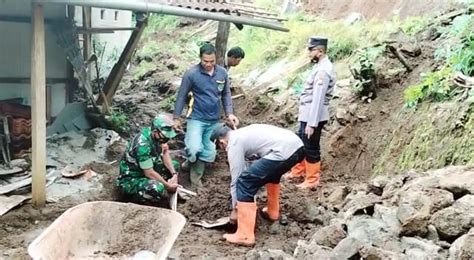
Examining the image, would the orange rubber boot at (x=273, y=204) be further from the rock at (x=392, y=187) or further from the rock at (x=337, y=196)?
the rock at (x=392, y=187)

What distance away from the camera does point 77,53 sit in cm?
882

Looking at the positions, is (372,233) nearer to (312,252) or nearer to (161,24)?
(312,252)

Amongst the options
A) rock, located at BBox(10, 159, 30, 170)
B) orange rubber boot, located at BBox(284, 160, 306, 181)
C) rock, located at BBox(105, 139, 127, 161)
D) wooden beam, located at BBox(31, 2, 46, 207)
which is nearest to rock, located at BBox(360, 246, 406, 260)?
orange rubber boot, located at BBox(284, 160, 306, 181)

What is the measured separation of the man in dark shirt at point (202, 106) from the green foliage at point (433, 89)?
82.0 inches

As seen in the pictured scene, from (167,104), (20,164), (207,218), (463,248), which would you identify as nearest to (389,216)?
(463,248)

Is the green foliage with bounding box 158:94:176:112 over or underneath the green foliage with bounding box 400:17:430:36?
underneath

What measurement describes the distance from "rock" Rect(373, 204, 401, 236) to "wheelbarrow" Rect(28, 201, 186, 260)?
1579 millimetres

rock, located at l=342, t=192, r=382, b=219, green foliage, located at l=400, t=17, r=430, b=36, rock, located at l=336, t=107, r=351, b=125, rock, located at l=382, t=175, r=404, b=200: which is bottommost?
rock, located at l=342, t=192, r=382, b=219

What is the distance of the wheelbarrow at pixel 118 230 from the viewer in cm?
437

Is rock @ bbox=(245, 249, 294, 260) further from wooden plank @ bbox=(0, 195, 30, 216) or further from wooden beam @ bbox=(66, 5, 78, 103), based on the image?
wooden beam @ bbox=(66, 5, 78, 103)

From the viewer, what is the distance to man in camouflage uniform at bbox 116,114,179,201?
18.7 feet

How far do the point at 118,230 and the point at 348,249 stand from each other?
1894mm

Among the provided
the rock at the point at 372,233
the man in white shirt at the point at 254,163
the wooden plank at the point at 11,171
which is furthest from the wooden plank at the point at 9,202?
the rock at the point at 372,233

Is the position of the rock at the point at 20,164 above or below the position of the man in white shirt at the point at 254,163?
below
